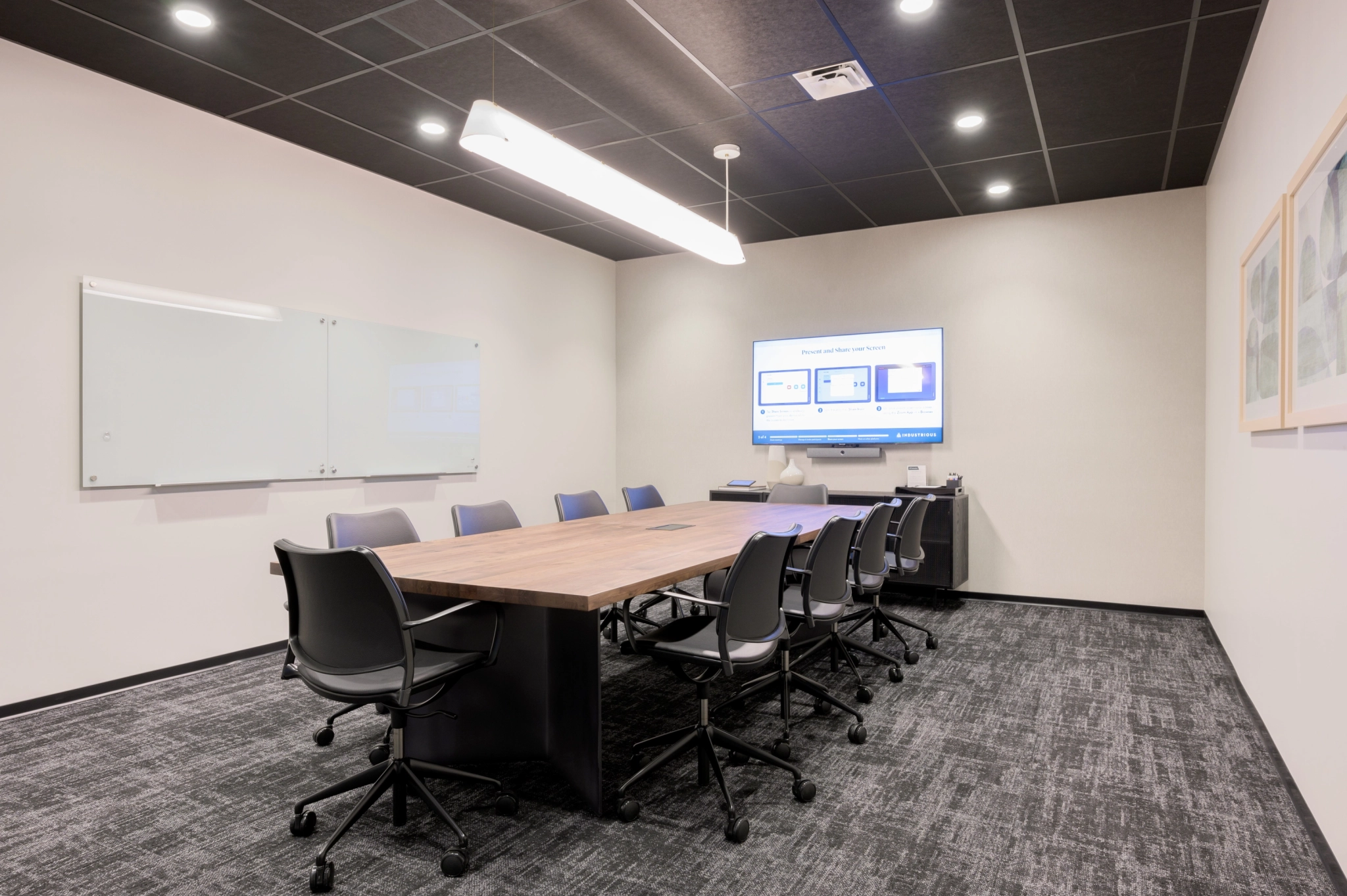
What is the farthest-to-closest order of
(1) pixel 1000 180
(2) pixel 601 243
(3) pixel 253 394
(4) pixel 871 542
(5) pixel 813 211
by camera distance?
(2) pixel 601 243 → (5) pixel 813 211 → (1) pixel 1000 180 → (3) pixel 253 394 → (4) pixel 871 542

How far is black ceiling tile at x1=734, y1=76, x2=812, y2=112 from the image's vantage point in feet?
12.4

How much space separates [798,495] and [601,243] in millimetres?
2950

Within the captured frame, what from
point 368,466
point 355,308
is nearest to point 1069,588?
point 368,466

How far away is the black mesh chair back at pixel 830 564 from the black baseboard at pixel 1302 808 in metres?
1.61

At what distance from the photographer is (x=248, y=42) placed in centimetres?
338

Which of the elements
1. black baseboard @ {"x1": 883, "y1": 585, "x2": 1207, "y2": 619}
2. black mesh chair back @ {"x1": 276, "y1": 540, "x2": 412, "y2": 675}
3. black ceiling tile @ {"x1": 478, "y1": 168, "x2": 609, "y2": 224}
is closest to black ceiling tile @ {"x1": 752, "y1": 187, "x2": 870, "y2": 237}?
black ceiling tile @ {"x1": 478, "y1": 168, "x2": 609, "y2": 224}

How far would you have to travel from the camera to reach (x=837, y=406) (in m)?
6.39

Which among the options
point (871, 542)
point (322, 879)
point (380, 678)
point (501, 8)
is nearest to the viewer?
point (322, 879)

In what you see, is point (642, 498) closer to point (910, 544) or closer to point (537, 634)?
point (910, 544)

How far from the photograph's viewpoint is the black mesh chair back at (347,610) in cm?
212

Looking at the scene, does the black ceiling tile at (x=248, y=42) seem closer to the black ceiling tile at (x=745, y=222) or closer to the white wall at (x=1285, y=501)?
the black ceiling tile at (x=745, y=222)

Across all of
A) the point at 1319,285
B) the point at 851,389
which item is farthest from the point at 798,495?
the point at 1319,285

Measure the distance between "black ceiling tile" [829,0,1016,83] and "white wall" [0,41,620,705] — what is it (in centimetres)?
326

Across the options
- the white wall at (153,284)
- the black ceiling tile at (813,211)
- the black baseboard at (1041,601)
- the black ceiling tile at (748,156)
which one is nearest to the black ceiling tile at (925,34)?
the black ceiling tile at (748,156)
